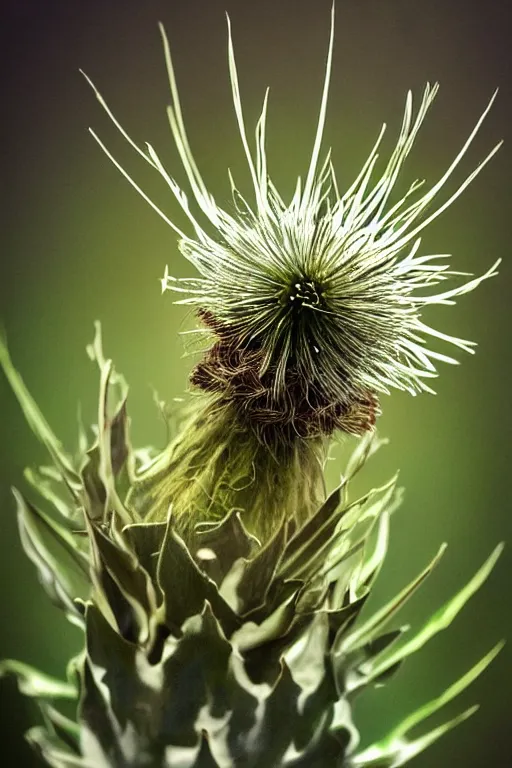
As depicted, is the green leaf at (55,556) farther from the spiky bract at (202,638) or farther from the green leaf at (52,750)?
the green leaf at (52,750)

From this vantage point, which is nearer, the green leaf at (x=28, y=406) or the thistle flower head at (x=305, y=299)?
the thistle flower head at (x=305, y=299)

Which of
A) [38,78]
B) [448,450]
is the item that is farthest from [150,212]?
[448,450]

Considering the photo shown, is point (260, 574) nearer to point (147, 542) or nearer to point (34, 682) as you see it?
point (147, 542)

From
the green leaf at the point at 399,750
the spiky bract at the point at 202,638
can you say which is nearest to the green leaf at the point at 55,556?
the spiky bract at the point at 202,638

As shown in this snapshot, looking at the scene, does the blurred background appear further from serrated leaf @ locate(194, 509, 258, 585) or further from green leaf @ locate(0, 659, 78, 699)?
serrated leaf @ locate(194, 509, 258, 585)

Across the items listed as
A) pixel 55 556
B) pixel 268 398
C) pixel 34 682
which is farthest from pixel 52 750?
pixel 268 398
